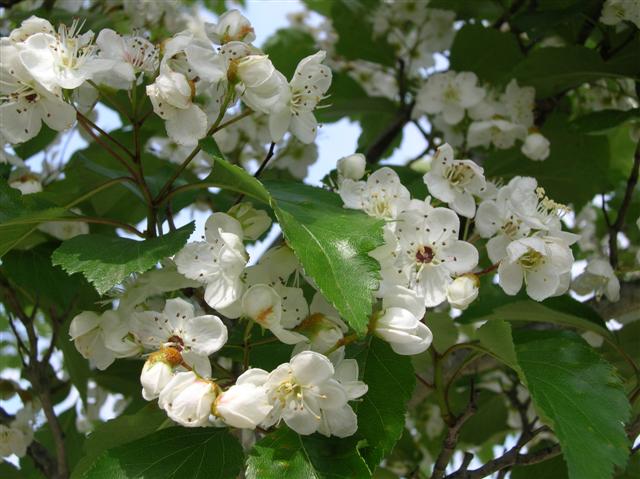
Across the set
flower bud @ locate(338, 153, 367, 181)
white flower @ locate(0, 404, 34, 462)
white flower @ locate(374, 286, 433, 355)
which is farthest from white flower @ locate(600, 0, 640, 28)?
white flower @ locate(0, 404, 34, 462)

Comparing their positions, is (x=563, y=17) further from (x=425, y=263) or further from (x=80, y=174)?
(x=80, y=174)

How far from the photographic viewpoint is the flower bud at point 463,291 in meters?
1.31

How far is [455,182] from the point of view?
4.80 feet

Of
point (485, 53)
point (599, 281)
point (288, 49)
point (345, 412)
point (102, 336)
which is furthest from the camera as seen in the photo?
point (288, 49)

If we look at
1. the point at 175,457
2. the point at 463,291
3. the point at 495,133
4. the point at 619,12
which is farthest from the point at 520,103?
the point at 175,457

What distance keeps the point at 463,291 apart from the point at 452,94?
982mm

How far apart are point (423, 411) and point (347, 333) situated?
4.38 feet

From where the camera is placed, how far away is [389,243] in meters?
1.25

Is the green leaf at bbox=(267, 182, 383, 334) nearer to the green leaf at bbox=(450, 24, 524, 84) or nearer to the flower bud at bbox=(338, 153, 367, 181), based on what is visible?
the flower bud at bbox=(338, 153, 367, 181)

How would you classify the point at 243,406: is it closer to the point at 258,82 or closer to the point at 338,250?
the point at 338,250

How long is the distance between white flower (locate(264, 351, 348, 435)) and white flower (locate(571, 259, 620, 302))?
0.79 metres

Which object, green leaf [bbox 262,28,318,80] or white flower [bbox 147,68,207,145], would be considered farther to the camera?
green leaf [bbox 262,28,318,80]

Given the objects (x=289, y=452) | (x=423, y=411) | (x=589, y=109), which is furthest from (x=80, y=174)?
(x=589, y=109)

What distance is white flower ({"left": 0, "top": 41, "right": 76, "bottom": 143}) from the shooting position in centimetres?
125
